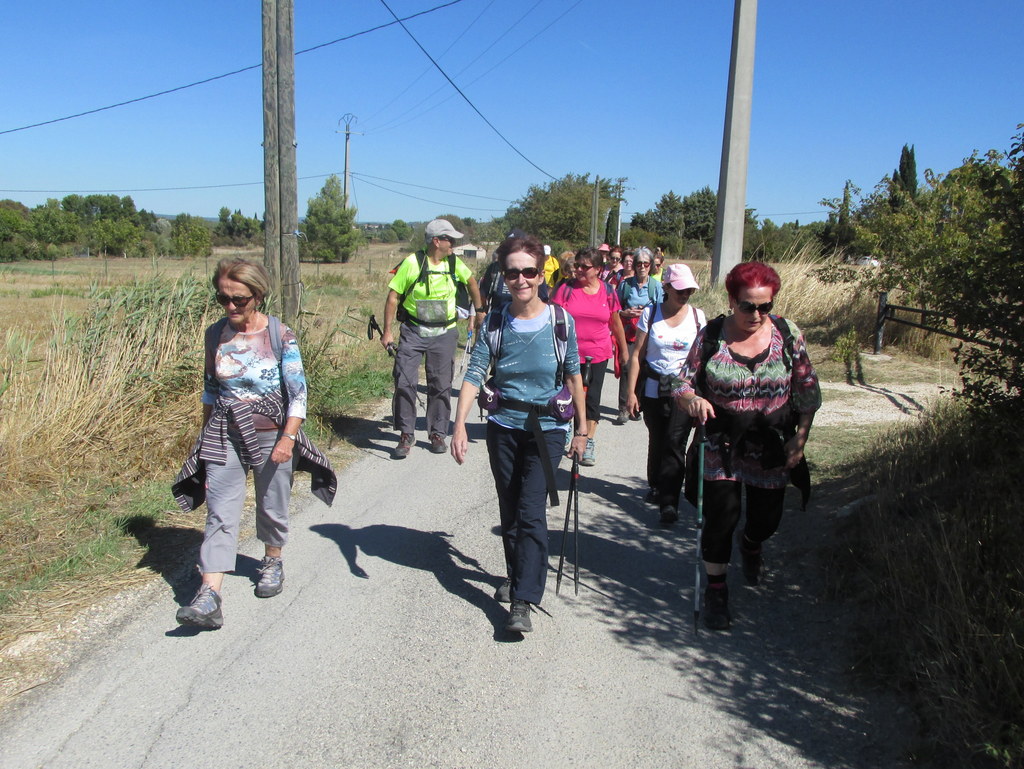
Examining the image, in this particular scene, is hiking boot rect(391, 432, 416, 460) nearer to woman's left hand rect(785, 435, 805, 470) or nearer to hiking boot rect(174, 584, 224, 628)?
hiking boot rect(174, 584, 224, 628)

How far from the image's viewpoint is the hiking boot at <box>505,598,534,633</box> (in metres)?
3.91

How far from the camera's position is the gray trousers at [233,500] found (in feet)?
13.2

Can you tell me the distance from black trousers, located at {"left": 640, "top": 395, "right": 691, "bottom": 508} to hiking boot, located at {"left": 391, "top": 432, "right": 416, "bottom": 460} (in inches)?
92.5

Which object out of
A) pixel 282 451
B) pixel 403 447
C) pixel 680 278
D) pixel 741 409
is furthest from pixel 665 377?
pixel 282 451

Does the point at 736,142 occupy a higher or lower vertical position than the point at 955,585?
higher

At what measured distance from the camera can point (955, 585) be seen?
137 inches

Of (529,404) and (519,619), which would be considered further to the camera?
(529,404)

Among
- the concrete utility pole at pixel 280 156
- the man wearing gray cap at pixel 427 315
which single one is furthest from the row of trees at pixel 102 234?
the man wearing gray cap at pixel 427 315

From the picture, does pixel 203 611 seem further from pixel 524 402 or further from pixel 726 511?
pixel 726 511

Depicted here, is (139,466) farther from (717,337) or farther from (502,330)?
(717,337)

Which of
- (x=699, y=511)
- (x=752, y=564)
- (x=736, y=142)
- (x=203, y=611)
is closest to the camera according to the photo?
(x=203, y=611)

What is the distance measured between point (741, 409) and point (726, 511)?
1.68 ft

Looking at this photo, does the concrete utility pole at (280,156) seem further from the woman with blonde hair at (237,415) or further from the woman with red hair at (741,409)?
the woman with red hair at (741,409)

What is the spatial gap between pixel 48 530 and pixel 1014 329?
5.25 m
